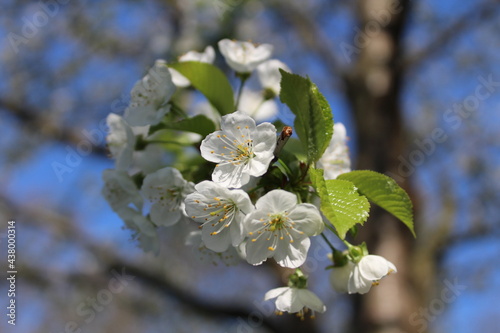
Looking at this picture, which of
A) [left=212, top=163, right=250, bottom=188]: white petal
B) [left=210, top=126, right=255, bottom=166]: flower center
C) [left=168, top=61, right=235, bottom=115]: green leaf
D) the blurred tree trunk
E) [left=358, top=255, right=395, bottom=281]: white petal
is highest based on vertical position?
[left=168, top=61, right=235, bottom=115]: green leaf

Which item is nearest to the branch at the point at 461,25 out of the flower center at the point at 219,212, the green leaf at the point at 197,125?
the green leaf at the point at 197,125

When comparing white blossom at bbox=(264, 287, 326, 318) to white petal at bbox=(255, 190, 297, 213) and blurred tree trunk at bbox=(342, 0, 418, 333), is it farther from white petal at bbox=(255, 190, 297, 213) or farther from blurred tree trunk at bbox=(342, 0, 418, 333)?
blurred tree trunk at bbox=(342, 0, 418, 333)

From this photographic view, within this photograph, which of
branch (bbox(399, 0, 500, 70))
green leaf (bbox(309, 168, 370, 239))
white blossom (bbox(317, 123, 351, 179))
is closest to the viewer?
green leaf (bbox(309, 168, 370, 239))

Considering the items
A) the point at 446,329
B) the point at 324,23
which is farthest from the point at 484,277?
the point at 324,23

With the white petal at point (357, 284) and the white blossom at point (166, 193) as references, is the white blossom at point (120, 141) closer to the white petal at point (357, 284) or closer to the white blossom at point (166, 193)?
the white blossom at point (166, 193)

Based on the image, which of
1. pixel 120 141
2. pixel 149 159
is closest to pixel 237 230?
pixel 149 159

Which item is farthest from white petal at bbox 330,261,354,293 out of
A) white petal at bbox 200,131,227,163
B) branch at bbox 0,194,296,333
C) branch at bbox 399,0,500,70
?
branch at bbox 399,0,500,70

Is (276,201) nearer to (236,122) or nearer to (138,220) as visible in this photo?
(236,122)
